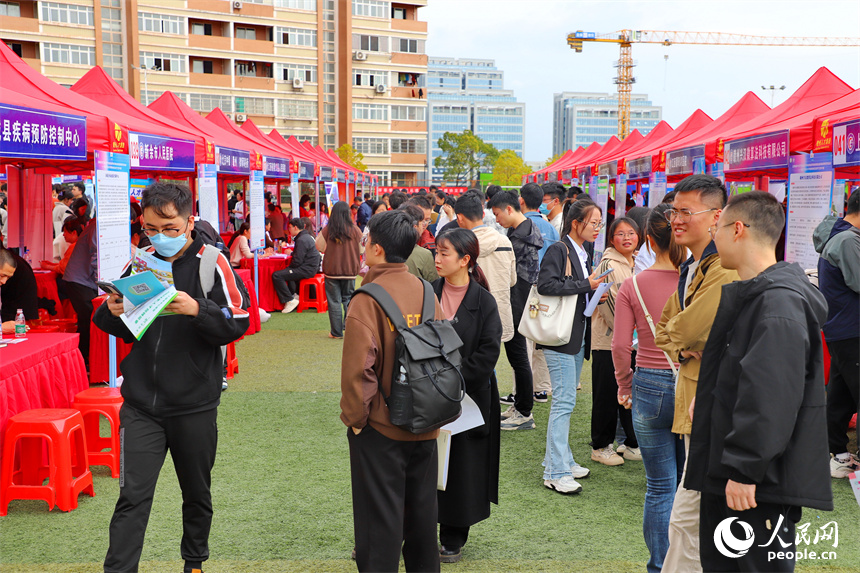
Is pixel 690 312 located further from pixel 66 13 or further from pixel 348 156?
pixel 66 13

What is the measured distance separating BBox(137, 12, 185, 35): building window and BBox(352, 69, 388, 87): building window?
46.1 ft

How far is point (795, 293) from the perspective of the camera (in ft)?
6.70

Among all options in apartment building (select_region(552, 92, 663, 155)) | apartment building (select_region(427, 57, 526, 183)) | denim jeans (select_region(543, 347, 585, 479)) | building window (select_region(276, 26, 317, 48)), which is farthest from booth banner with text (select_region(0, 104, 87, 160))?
apartment building (select_region(552, 92, 663, 155))

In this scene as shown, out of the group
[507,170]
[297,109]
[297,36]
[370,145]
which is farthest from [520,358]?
[507,170]

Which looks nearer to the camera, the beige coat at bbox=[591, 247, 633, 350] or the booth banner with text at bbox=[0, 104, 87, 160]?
the beige coat at bbox=[591, 247, 633, 350]

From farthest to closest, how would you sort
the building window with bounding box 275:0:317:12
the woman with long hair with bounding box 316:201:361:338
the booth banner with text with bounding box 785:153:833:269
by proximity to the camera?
the building window with bounding box 275:0:317:12
the woman with long hair with bounding box 316:201:361:338
the booth banner with text with bounding box 785:153:833:269

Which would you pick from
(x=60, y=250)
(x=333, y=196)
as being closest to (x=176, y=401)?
(x=60, y=250)

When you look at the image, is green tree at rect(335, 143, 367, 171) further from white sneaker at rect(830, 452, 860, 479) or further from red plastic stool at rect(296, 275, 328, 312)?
white sneaker at rect(830, 452, 860, 479)

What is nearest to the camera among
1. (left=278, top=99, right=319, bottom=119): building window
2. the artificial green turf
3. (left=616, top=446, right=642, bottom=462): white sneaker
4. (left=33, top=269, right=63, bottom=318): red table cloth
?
the artificial green turf

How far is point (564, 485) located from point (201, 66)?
Answer: 5227 cm

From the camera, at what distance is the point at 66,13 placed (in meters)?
45.5

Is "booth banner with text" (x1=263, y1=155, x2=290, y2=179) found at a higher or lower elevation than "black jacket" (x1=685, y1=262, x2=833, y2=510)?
higher

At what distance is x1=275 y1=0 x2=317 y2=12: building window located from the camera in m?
53.2

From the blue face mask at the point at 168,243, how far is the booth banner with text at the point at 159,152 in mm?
3857
